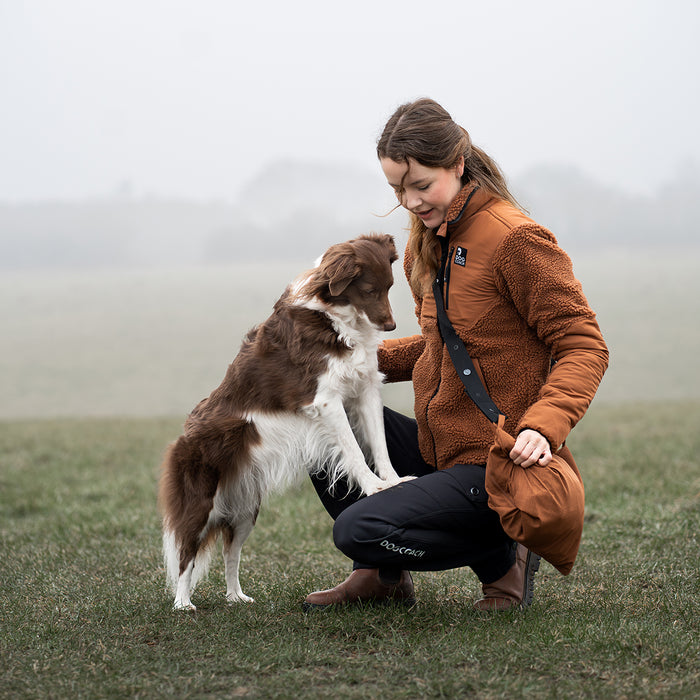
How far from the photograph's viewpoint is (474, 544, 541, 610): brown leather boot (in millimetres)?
3611

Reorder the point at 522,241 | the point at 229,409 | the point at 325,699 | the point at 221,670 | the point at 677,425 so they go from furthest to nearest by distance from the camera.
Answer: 1. the point at 677,425
2. the point at 229,409
3. the point at 522,241
4. the point at 221,670
5. the point at 325,699

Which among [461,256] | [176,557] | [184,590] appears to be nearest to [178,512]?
[176,557]

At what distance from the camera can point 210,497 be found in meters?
3.67

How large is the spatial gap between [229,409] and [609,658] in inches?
73.1

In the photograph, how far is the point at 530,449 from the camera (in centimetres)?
295

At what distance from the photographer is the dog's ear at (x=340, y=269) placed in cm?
345

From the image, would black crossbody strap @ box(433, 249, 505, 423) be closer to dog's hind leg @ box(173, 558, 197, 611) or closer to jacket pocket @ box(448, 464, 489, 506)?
jacket pocket @ box(448, 464, 489, 506)

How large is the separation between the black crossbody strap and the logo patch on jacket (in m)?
0.10

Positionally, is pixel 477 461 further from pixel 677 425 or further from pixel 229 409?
pixel 677 425

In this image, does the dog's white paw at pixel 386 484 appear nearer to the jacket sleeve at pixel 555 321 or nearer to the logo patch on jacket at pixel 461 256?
the jacket sleeve at pixel 555 321

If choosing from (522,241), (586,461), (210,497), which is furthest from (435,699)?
(586,461)

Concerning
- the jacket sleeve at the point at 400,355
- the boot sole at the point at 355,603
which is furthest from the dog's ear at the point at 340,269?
the boot sole at the point at 355,603

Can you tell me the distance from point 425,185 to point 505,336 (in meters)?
0.70

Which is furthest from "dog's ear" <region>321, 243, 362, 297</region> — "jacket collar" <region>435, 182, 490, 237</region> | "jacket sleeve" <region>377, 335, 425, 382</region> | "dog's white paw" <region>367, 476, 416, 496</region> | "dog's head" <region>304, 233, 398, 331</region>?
"dog's white paw" <region>367, 476, 416, 496</region>
